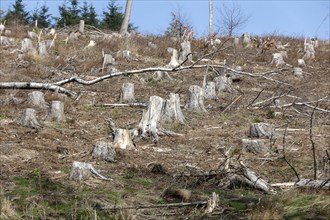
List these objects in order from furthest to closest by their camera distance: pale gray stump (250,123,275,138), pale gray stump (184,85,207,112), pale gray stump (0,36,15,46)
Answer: pale gray stump (0,36,15,46)
pale gray stump (184,85,207,112)
pale gray stump (250,123,275,138)

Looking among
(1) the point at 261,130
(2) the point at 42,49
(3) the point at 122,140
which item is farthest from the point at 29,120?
(2) the point at 42,49

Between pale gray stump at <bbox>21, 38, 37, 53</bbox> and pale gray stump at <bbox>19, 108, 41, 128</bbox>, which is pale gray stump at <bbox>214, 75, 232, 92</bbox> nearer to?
pale gray stump at <bbox>19, 108, 41, 128</bbox>

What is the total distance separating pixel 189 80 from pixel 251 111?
3.57m

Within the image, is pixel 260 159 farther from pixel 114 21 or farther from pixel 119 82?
pixel 114 21

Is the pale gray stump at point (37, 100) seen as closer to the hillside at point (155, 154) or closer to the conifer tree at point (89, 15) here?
the hillside at point (155, 154)

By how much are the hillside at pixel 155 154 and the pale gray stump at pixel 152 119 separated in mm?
144

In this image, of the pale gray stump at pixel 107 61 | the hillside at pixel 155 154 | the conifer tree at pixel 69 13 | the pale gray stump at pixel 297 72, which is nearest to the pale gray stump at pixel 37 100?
the hillside at pixel 155 154

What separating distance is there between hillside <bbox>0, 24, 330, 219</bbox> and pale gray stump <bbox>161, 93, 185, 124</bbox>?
0.11 metres

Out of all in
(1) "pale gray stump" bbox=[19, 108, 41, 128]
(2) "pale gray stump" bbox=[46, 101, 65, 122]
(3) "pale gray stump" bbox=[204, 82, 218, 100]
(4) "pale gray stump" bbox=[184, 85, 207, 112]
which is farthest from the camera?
(3) "pale gray stump" bbox=[204, 82, 218, 100]

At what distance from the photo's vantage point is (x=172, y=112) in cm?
762

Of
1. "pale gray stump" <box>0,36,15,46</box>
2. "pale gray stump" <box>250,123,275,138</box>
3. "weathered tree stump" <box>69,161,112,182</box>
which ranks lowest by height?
"weathered tree stump" <box>69,161,112,182</box>

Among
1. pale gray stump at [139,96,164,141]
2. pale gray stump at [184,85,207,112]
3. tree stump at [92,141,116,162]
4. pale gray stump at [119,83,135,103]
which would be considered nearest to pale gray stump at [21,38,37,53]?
pale gray stump at [119,83,135,103]

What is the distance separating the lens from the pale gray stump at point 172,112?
759 centimetres

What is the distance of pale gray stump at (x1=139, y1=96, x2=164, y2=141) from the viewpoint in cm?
657
